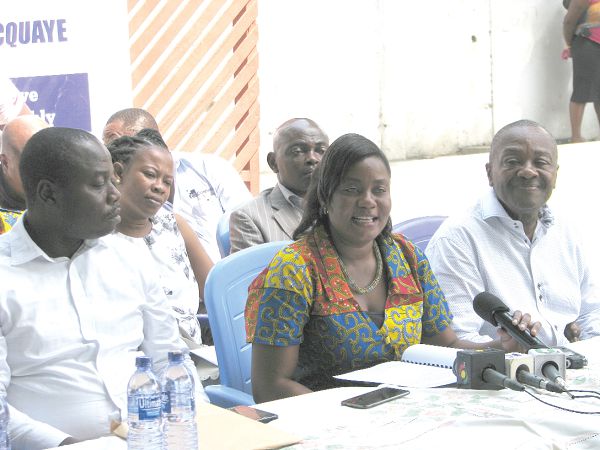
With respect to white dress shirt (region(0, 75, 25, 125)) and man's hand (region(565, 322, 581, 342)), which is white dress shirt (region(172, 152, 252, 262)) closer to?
white dress shirt (region(0, 75, 25, 125))

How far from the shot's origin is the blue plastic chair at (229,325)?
3.50 m

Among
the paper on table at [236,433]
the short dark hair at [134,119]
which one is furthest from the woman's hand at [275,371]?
the short dark hair at [134,119]

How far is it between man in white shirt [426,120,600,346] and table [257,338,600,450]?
42.6 inches

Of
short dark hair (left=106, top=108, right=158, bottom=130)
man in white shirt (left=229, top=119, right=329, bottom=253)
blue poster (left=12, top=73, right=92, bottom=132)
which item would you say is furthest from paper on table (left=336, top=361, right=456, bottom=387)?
blue poster (left=12, top=73, right=92, bottom=132)

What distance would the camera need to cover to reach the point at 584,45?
12812mm

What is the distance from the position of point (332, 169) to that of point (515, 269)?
0.96m

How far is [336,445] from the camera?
7.62ft

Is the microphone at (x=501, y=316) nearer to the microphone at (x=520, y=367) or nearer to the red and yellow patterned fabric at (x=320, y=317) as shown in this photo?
the microphone at (x=520, y=367)

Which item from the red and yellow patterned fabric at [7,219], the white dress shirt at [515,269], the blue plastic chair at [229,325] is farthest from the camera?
the red and yellow patterned fabric at [7,219]

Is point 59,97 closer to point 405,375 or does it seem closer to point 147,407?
point 405,375

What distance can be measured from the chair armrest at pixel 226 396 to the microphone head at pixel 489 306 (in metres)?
0.84

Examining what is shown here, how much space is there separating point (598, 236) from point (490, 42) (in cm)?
633

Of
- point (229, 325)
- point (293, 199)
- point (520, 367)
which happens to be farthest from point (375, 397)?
point (293, 199)

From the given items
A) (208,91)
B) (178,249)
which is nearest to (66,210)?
(178,249)
